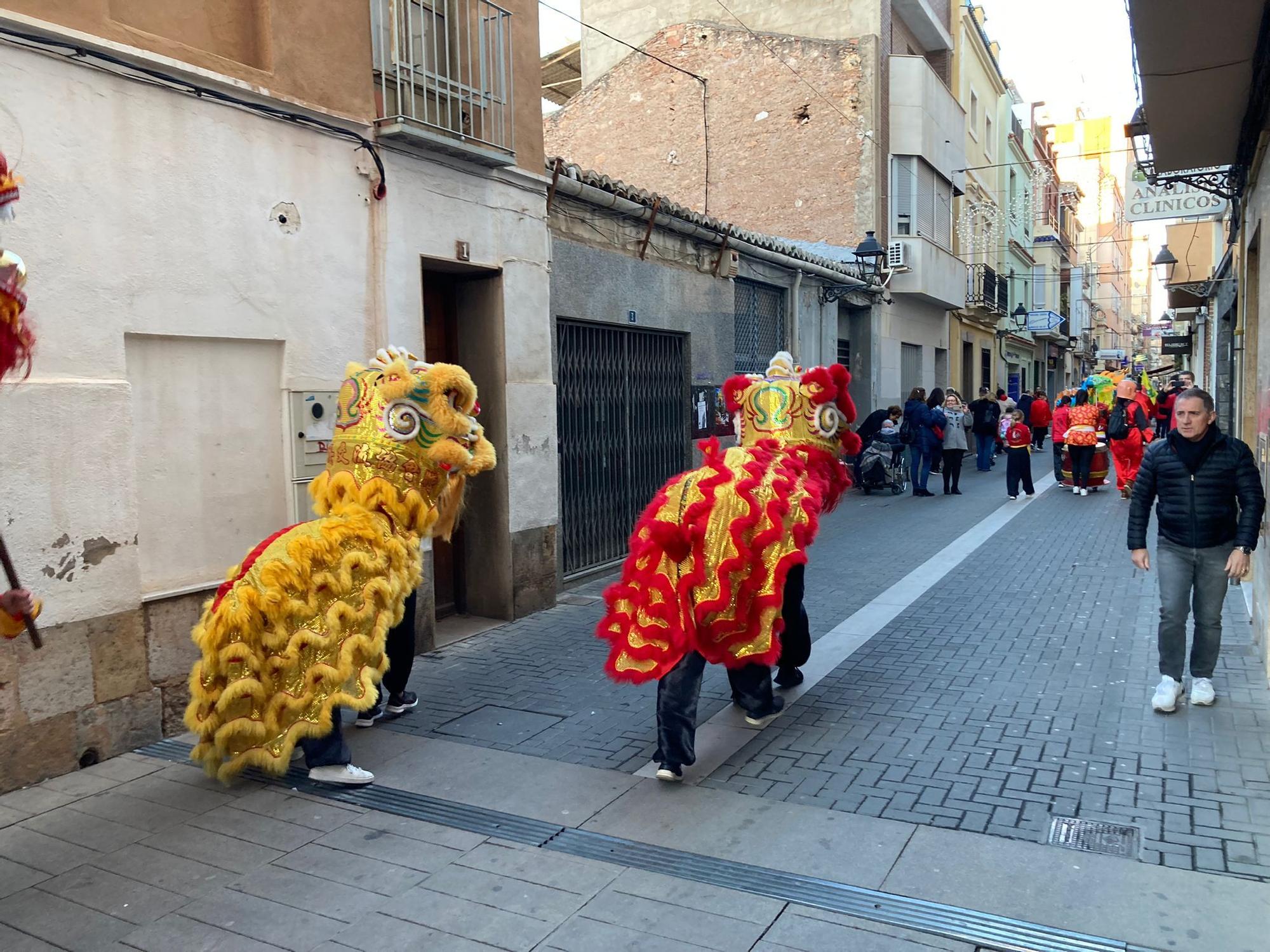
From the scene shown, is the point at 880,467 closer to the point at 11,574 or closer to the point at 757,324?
the point at 757,324

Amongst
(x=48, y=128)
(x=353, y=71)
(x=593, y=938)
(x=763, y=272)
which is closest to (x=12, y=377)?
(x=48, y=128)

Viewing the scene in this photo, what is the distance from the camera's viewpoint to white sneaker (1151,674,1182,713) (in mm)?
5129

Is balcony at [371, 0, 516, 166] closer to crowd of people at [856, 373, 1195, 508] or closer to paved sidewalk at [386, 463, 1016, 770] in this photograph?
paved sidewalk at [386, 463, 1016, 770]

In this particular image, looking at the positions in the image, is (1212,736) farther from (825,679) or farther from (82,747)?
(82,747)

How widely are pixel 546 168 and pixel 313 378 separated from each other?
3.36 metres

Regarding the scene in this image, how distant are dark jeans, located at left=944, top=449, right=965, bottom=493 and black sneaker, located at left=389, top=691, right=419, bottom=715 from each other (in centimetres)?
1167

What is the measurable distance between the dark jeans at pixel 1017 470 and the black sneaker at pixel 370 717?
37.2ft

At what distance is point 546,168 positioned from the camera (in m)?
8.34

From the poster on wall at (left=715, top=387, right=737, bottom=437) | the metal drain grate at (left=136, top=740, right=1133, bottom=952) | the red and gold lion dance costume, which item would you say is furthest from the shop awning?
the poster on wall at (left=715, top=387, right=737, bottom=437)

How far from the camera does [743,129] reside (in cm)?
1861

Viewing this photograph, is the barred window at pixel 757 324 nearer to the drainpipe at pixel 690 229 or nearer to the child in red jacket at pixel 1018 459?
the drainpipe at pixel 690 229

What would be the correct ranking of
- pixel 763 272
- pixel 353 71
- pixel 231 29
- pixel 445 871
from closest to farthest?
pixel 445 871 < pixel 231 29 < pixel 353 71 < pixel 763 272

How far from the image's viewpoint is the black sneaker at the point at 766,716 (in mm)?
5188

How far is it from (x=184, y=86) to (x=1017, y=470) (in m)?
12.3
